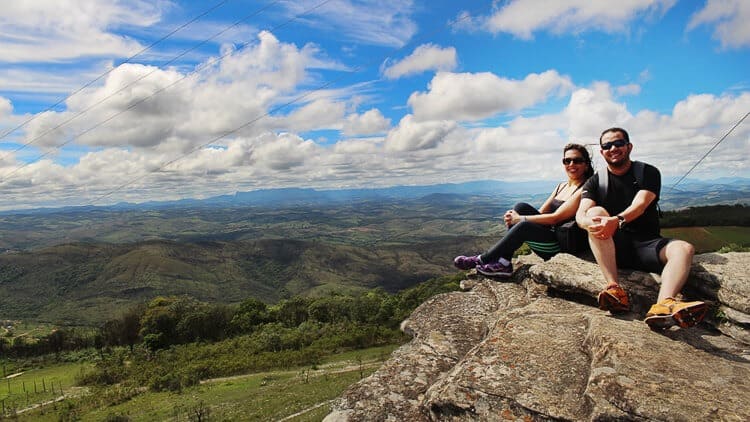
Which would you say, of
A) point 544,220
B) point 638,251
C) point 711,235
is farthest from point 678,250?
point 711,235

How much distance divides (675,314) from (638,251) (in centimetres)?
209

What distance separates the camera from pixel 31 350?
Result: 103438mm

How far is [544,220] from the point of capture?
8.62 metres

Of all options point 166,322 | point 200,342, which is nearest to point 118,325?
point 166,322

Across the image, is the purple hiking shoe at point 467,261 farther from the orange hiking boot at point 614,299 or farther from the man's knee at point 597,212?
the orange hiking boot at point 614,299

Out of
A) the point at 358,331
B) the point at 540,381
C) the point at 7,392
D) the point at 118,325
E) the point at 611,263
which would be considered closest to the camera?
the point at 540,381

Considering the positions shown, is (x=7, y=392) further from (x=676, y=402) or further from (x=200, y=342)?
(x=676, y=402)

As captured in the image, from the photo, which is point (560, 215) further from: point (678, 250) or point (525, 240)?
point (678, 250)

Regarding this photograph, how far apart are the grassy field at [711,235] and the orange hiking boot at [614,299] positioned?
66060 mm

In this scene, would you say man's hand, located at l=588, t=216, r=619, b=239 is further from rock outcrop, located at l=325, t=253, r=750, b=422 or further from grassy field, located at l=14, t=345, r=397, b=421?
grassy field, located at l=14, t=345, r=397, b=421

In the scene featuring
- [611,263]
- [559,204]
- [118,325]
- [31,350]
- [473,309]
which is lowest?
[31,350]

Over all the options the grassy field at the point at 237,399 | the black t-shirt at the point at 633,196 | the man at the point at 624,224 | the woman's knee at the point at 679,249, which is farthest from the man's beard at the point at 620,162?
the grassy field at the point at 237,399

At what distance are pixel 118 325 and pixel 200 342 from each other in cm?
3089

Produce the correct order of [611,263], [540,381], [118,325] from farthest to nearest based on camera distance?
[118,325] < [611,263] < [540,381]
